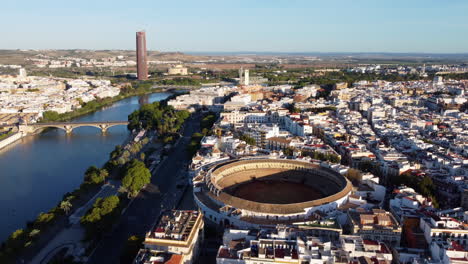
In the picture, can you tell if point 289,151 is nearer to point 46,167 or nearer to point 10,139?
point 46,167

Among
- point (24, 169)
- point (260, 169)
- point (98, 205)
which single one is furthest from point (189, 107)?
point (98, 205)

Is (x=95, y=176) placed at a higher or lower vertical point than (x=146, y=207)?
higher

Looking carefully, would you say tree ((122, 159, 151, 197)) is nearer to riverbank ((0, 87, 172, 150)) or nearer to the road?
the road

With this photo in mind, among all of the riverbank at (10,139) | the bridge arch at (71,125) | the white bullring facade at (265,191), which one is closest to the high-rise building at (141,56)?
the bridge arch at (71,125)

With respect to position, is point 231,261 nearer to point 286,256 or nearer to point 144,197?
point 286,256

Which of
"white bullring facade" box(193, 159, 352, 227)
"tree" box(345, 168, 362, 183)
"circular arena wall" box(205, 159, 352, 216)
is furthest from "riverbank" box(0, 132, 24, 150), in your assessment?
"tree" box(345, 168, 362, 183)

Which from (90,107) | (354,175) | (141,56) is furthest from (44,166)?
(141,56)
